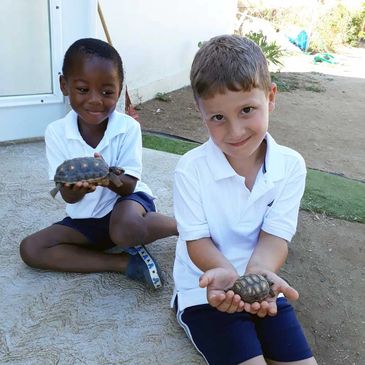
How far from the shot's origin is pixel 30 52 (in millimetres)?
3822

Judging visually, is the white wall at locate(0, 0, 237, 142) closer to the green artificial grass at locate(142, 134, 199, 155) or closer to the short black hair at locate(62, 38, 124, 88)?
the green artificial grass at locate(142, 134, 199, 155)

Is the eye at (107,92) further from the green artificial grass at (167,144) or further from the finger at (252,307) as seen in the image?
the green artificial grass at (167,144)

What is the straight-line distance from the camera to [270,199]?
5.81 ft

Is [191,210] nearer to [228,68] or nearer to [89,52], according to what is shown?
[228,68]

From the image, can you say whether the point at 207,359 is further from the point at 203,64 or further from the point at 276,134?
the point at 276,134

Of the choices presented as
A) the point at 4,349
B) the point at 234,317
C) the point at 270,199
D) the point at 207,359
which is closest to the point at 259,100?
the point at 270,199

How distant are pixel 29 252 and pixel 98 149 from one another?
1.92 feet

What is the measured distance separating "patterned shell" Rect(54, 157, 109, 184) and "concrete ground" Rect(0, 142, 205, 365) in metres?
0.53

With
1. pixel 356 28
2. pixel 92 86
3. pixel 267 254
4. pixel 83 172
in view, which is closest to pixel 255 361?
pixel 267 254

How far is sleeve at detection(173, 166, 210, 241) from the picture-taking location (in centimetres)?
174

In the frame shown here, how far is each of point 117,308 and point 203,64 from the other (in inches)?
43.9

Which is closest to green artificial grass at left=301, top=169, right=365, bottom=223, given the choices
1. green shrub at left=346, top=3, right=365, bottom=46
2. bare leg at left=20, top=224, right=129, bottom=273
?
bare leg at left=20, top=224, right=129, bottom=273

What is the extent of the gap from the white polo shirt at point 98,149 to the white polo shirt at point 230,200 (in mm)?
599

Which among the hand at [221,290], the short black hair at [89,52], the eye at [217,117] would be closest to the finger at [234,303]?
the hand at [221,290]
